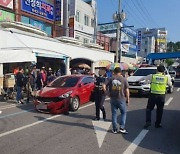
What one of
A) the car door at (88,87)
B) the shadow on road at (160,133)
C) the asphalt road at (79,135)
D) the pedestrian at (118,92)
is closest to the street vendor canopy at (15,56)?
the car door at (88,87)

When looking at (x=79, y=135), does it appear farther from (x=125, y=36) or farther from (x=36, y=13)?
(x=125, y=36)

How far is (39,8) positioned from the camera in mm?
26078

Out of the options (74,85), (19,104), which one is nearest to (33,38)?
(19,104)

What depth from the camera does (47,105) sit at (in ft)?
33.8

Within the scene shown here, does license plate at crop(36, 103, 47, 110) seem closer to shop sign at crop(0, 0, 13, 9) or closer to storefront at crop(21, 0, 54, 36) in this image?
shop sign at crop(0, 0, 13, 9)

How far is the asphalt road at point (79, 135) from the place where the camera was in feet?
19.8

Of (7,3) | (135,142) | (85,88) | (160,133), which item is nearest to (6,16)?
(7,3)

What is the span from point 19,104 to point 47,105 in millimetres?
3058

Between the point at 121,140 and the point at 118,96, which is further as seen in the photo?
the point at 118,96

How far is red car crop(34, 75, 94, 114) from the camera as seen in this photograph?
1030 centimetres

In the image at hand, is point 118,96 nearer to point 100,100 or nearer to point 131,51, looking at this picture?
point 100,100

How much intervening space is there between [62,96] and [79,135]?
3421mm

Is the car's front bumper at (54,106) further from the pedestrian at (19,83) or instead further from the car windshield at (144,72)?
the car windshield at (144,72)

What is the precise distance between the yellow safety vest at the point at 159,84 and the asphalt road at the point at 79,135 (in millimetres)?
1099
